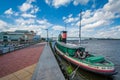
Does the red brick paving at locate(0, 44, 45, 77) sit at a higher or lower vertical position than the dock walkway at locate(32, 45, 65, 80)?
lower

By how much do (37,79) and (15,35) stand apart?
61963 millimetres

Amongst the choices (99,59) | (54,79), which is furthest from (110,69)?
(54,79)

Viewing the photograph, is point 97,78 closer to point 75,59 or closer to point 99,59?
point 99,59

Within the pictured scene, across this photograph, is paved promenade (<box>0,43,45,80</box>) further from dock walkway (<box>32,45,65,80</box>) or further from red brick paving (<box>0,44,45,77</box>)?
dock walkway (<box>32,45,65,80</box>)

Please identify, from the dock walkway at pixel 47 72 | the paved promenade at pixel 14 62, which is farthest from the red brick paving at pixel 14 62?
the dock walkway at pixel 47 72

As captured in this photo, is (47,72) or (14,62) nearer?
(47,72)

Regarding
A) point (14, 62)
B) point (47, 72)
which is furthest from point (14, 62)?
point (47, 72)

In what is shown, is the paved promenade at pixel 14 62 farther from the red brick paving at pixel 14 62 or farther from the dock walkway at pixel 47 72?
the dock walkway at pixel 47 72

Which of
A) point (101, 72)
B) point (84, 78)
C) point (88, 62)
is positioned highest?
point (88, 62)

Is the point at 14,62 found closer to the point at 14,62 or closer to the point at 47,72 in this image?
the point at 14,62

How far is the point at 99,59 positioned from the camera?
35.1 feet

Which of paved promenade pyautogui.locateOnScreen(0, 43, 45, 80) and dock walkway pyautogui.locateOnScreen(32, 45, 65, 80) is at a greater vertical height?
dock walkway pyautogui.locateOnScreen(32, 45, 65, 80)

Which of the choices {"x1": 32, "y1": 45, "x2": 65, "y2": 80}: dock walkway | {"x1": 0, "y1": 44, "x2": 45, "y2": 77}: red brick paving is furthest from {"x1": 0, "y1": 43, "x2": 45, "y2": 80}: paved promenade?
{"x1": 32, "y1": 45, "x2": 65, "y2": 80}: dock walkway

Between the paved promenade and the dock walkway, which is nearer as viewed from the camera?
the dock walkway
